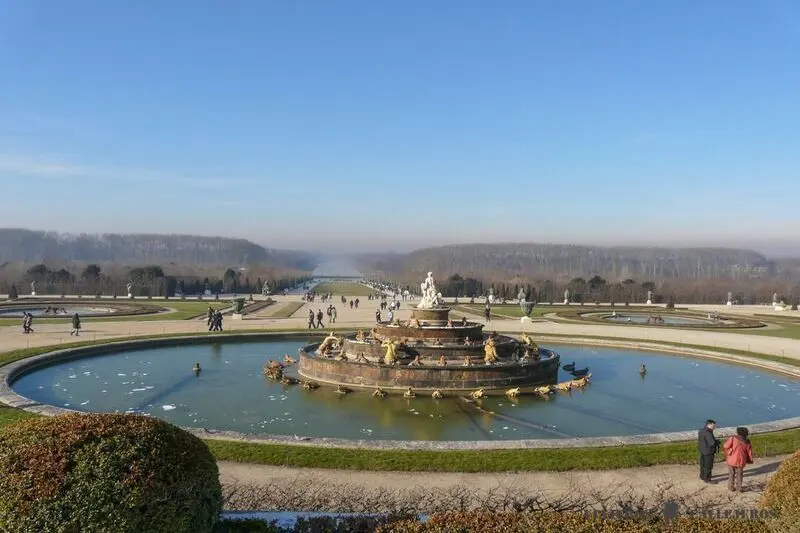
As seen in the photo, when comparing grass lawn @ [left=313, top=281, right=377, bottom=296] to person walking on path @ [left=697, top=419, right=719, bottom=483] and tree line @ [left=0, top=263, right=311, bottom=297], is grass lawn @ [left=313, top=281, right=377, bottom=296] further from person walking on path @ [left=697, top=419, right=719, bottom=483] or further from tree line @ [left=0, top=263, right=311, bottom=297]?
person walking on path @ [left=697, top=419, right=719, bottom=483]

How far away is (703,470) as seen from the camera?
1166cm

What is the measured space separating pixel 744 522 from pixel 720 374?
63.5 ft

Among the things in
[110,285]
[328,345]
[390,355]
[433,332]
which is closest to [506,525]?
[390,355]

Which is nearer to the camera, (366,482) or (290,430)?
(366,482)

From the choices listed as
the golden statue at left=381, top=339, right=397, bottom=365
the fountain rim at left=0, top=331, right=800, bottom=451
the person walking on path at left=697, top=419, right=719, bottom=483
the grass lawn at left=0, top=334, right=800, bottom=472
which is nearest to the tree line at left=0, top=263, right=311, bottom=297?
the fountain rim at left=0, top=331, right=800, bottom=451

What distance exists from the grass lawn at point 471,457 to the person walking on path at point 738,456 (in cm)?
162

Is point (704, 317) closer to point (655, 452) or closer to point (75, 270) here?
point (655, 452)

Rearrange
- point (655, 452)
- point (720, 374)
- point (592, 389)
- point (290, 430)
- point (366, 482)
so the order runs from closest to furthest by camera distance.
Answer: point (366, 482) → point (655, 452) → point (290, 430) → point (592, 389) → point (720, 374)

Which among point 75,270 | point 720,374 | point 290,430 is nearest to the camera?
point 290,430

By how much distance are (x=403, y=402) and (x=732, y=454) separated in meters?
10.4

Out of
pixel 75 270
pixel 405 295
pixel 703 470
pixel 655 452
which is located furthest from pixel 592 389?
pixel 75 270

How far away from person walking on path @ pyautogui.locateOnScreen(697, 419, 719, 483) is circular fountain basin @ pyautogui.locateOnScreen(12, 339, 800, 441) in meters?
4.64

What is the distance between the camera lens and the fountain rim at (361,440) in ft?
45.1

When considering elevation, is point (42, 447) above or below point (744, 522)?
above
